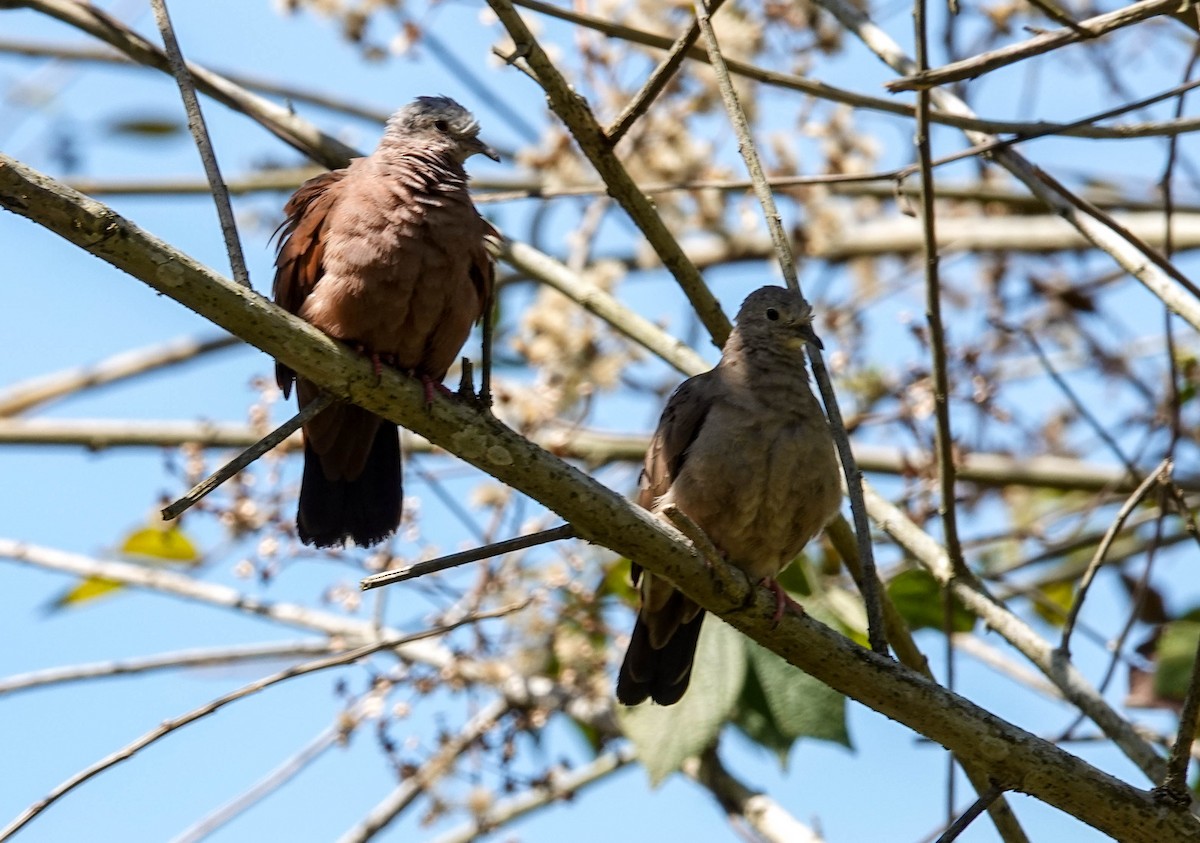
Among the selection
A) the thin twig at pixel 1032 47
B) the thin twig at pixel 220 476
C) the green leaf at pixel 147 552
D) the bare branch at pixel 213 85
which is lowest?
the thin twig at pixel 220 476

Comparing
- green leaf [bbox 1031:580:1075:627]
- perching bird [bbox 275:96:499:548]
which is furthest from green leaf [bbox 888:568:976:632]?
perching bird [bbox 275:96:499:548]

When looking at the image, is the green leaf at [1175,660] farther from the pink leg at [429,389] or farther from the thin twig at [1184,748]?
the pink leg at [429,389]

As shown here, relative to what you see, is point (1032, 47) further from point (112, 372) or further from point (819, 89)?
point (112, 372)

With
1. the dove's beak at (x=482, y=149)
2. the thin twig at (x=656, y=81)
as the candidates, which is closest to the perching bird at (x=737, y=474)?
the thin twig at (x=656, y=81)

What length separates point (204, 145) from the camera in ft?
10.3

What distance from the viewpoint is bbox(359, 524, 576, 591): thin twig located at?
9.31 ft

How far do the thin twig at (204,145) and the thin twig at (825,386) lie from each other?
1.15 m

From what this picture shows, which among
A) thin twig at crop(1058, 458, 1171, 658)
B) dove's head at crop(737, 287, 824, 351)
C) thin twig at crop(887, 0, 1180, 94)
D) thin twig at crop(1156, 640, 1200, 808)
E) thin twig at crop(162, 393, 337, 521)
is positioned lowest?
thin twig at crop(1156, 640, 1200, 808)

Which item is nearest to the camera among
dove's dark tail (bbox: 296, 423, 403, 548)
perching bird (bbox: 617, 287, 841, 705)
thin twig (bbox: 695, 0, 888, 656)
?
thin twig (bbox: 695, 0, 888, 656)

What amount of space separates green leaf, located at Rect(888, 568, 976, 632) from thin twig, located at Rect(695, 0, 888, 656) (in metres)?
1.31

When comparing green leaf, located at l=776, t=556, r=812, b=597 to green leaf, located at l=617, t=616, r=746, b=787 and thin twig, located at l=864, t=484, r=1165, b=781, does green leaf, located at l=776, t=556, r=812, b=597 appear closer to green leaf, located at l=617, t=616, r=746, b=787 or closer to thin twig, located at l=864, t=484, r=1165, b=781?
green leaf, located at l=617, t=616, r=746, b=787

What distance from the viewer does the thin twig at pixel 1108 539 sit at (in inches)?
137

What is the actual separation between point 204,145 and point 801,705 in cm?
241

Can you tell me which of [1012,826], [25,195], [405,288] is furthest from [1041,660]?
[25,195]
